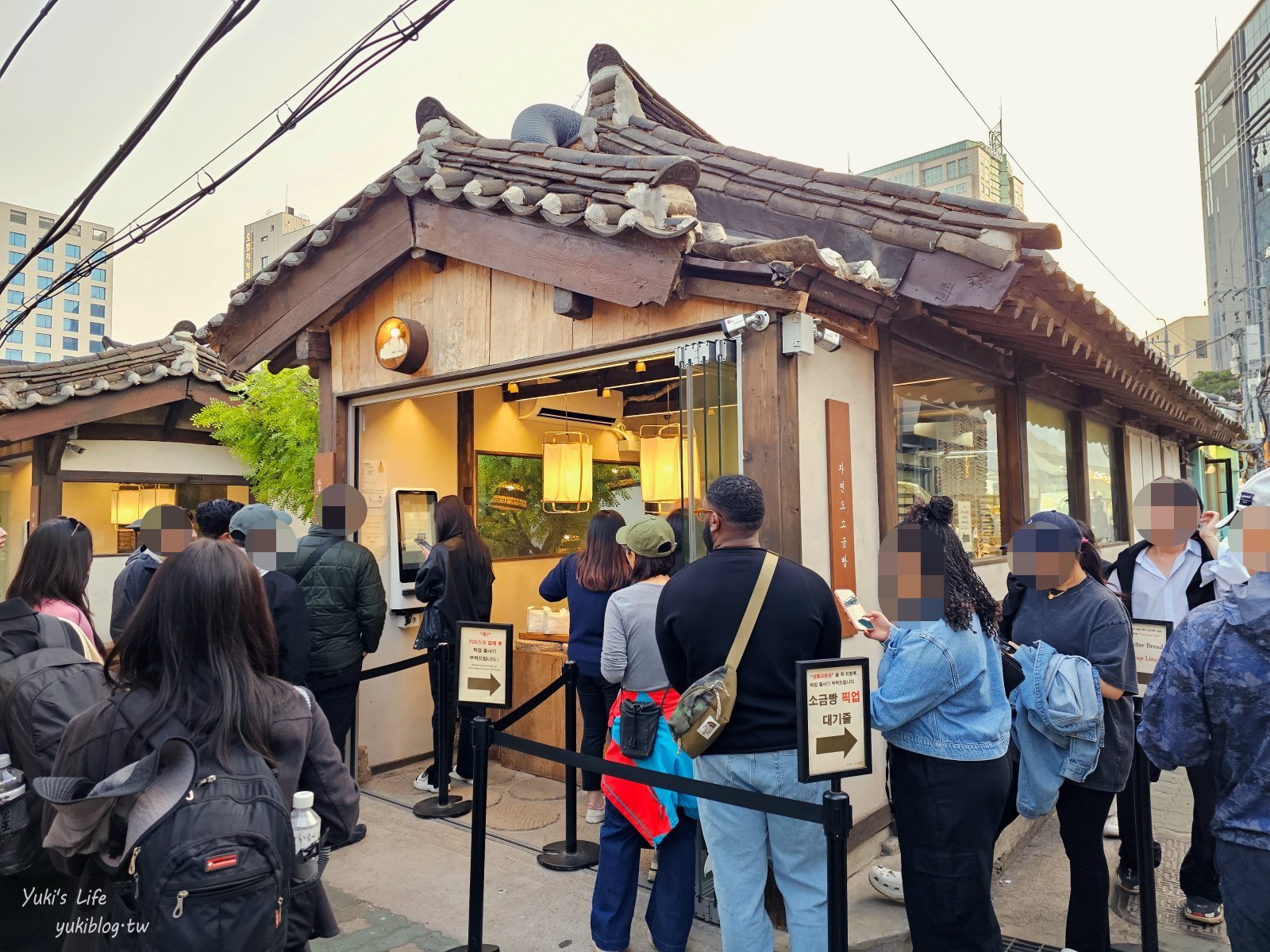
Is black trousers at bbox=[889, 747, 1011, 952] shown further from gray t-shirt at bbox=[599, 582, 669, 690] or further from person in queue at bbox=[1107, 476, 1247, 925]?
person in queue at bbox=[1107, 476, 1247, 925]

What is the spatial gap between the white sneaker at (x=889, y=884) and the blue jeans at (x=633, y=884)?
113cm

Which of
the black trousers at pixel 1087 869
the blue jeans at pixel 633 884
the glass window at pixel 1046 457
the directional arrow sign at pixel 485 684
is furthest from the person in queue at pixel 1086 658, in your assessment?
the glass window at pixel 1046 457

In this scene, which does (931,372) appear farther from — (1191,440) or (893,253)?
(1191,440)

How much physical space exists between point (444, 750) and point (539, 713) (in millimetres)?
1086

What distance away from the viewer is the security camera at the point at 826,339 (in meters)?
4.43

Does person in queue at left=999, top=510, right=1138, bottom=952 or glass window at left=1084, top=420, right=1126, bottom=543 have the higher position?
glass window at left=1084, top=420, right=1126, bottom=543

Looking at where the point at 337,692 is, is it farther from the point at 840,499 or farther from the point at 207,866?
the point at 207,866

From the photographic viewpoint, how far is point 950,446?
21.2 feet

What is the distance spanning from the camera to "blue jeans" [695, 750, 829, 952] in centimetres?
311

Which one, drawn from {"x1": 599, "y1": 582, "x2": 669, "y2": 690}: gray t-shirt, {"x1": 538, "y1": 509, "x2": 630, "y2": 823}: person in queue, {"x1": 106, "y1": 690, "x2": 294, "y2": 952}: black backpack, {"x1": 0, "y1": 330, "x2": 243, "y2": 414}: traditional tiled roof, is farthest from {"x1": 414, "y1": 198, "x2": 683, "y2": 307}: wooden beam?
{"x1": 0, "y1": 330, "x2": 243, "y2": 414}: traditional tiled roof

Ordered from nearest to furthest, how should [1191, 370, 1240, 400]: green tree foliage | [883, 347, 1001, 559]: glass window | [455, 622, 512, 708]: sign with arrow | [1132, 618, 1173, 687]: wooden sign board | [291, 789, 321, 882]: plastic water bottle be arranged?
[291, 789, 321, 882]: plastic water bottle
[1132, 618, 1173, 687]: wooden sign board
[455, 622, 512, 708]: sign with arrow
[883, 347, 1001, 559]: glass window
[1191, 370, 1240, 400]: green tree foliage

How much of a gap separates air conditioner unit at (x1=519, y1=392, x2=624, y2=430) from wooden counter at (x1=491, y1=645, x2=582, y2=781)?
2792mm

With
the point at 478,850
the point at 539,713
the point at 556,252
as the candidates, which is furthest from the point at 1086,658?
the point at 539,713

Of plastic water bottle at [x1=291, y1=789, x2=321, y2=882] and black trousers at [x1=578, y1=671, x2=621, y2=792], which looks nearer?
plastic water bottle at [x1=291, y1=789, x2=321, y2=882]
